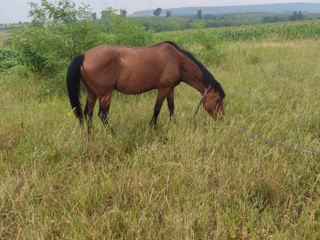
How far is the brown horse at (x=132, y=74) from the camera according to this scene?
3125mm

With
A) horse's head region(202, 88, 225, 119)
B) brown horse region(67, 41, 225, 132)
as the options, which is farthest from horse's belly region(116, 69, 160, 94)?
horse's head region(202, 88, 225, 119)

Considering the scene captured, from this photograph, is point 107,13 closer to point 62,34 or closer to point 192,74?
point 62,34

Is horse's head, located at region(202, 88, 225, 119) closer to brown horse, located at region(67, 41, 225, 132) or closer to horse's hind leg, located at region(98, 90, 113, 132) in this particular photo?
brown horse, located at region(67, 41, 225, 132)

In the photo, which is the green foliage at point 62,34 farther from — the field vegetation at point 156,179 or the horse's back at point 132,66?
the horse's back at point 132,66

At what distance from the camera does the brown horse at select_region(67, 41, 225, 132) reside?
10.3ft

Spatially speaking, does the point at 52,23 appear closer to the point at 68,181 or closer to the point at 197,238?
the point at 68,181

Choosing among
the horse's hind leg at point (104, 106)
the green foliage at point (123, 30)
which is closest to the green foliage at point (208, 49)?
the green foliage at point (123, 30)

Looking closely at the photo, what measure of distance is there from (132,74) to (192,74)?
3.36 feet

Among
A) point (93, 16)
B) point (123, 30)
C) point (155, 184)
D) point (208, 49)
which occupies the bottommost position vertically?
point (155, 184)

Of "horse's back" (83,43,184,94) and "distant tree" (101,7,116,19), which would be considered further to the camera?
"distant tree" (101,7,116,19)

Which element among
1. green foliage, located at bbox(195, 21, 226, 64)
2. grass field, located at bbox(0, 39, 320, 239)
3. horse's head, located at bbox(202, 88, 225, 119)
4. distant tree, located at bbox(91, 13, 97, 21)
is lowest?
grass field, located at bbox(0, 39, 320, 239)

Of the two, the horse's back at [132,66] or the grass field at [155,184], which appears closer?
the grass field at [155,184]

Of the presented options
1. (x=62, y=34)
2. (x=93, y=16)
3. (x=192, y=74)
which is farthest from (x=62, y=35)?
(x=192, y=74)

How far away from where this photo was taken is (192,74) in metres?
3.68
